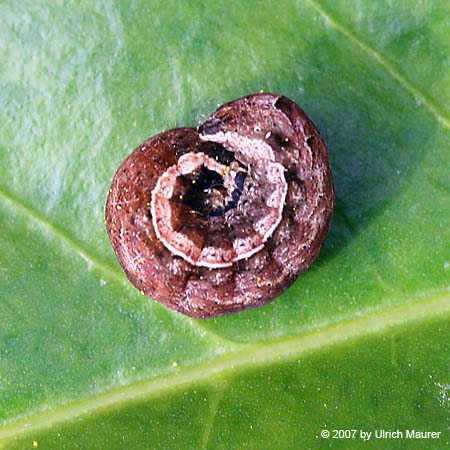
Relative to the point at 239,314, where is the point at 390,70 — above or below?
above

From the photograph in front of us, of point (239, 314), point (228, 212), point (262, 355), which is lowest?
point (262, 355)

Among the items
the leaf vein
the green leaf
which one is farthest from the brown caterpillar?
the leaf vein

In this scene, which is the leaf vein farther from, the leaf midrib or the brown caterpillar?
the leaf midrib

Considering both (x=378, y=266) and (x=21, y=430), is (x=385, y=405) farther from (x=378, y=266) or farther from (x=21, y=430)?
(x=21, y=430)

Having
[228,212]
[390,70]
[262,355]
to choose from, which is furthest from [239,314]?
[390,70]

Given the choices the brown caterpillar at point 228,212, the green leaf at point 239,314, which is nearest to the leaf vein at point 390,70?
the green leaf at point 239,314

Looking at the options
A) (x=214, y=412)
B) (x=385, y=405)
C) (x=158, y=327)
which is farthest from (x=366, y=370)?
(x=158, y=327)

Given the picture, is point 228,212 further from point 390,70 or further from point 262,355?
point 390,70

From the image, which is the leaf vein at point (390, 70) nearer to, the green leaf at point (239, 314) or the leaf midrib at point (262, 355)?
the green leaf at point (239, 314)
